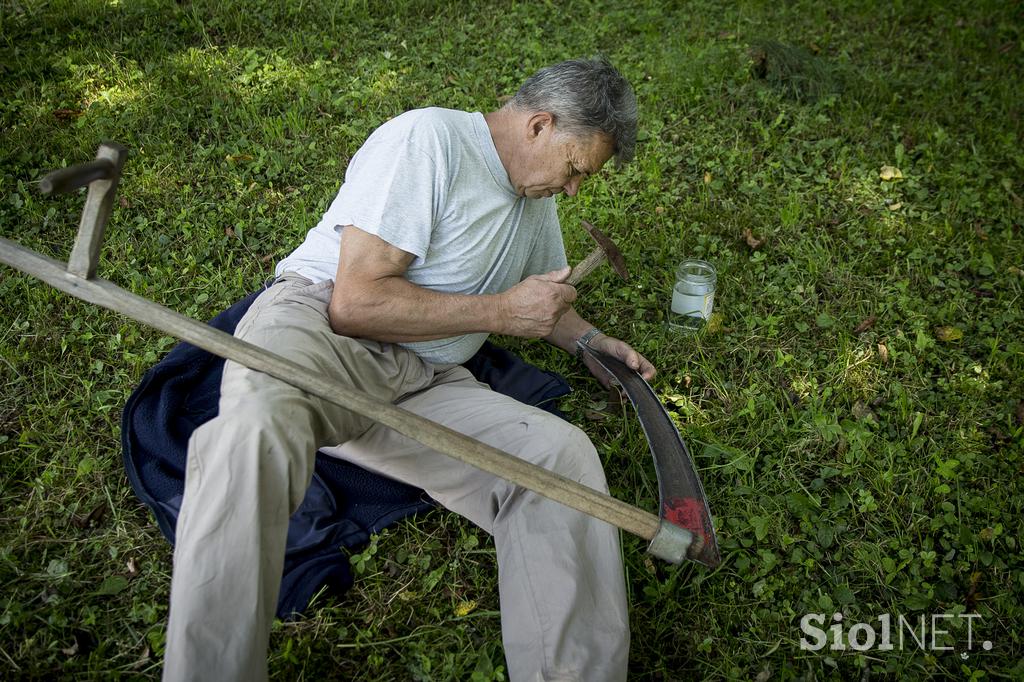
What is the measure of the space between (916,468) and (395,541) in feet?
6.54

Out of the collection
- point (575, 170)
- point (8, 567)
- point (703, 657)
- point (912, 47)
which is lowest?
point (703, 657)

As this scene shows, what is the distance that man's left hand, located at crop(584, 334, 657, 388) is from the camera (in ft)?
10.3

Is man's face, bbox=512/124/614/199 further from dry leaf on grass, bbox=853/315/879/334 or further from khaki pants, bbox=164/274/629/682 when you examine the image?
dry leaf on grass, bbox=853/315/879/334

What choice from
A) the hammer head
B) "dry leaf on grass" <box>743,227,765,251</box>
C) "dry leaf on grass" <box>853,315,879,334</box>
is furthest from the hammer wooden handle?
"dry leaf on grass" <box>853,315,879,334</box>

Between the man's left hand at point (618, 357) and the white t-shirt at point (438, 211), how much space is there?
1.76 feet

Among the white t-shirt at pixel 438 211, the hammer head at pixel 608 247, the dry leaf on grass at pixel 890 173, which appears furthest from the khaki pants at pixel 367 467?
the dry leaf on grass at pixel 890 173

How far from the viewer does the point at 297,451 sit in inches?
79.8

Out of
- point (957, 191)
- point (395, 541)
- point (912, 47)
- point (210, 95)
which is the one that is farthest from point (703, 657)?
point (912, 47)

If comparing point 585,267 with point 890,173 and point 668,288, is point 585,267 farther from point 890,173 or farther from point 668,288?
point 890,173

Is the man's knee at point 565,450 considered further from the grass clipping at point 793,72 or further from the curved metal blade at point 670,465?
the grass clipping at point 793,72

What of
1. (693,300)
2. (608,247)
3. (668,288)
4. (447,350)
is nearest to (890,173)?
(668,288)

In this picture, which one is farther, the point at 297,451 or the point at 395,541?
the point at 395,541

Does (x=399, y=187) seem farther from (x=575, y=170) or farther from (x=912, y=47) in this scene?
(x=912, y=47)

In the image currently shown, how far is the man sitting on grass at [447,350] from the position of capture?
6.44 ft
